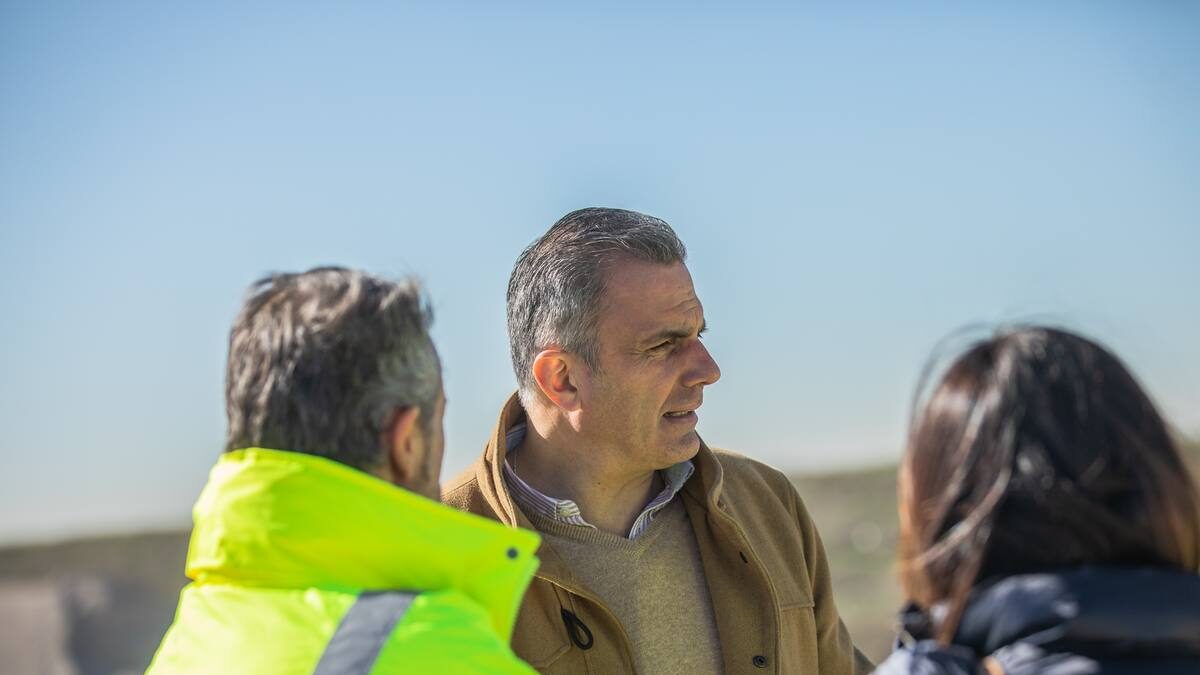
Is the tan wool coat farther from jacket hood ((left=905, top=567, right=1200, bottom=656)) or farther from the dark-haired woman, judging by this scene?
jacket hood ((left=905, top=567, right=1200, bottom=656))

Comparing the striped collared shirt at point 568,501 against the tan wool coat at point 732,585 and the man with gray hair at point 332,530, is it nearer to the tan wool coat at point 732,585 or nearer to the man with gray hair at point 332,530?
the tan wool coat at point 732,585

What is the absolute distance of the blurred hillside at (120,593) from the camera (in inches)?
530

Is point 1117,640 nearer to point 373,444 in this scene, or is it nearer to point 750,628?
point 373,444

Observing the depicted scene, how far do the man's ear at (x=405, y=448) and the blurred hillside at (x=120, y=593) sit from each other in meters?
9.78

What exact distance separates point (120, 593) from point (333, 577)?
1612 cm

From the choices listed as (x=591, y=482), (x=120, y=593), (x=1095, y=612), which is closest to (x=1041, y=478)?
(x=1095, y=612)

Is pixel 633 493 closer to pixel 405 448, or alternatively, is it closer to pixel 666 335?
pixel 666 335

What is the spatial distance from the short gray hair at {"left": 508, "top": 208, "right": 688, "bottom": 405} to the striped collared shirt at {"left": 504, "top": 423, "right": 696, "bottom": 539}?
310 mm

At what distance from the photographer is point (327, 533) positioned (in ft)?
6.63

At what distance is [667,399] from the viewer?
3861 mm

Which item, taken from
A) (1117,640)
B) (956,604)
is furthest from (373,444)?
(1117,640)

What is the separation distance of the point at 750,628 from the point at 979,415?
5.71ft

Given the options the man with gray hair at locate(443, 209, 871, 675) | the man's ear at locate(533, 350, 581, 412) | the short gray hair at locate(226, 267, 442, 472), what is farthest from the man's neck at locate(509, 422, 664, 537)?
the short gray hair at locate(226, 267, 442, 472)

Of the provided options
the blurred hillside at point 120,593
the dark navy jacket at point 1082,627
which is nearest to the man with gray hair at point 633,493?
the dark navy jacket at point 1082,627
